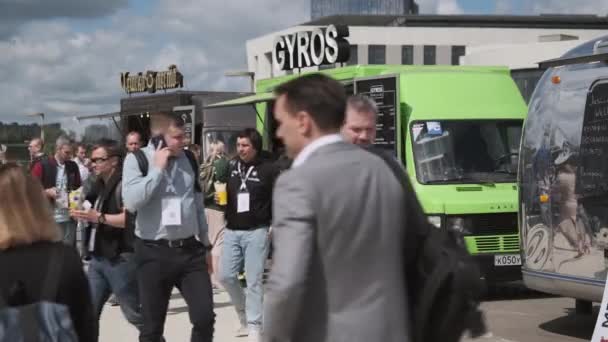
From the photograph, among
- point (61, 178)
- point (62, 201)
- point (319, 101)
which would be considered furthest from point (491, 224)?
point (319, 101)

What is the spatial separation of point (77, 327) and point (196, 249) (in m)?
3.01

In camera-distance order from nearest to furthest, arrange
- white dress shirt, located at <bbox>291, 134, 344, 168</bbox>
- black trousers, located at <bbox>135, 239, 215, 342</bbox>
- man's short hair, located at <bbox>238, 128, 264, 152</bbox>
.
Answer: white dress shirt, located at <bbox>291, 134, 344, 168</bbox> < black trousers, located at <bbox>135, 239, 215, 342</bbox> < man's short hair, located at <bbox>238, 128, 264, 152</bbox>

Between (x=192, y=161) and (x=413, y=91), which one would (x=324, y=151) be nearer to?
(x=192, y=161)

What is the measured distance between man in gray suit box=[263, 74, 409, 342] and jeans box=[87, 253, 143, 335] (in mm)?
3985

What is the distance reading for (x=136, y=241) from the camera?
267 inches

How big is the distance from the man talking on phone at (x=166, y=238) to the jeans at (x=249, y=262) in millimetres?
1926

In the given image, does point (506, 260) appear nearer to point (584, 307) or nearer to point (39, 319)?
point (584, 307)

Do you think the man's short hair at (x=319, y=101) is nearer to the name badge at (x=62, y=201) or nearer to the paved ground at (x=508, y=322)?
the paved ground at (x=508, y=322)

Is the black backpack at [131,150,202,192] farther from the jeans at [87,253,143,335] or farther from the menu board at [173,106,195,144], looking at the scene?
the menu board at [173,106,195,144]

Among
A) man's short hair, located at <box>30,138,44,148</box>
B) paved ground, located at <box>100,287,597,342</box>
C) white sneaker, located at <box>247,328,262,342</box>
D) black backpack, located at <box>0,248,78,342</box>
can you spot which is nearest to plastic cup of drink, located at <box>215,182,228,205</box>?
paved ground, located at <box>100,287,597,342</box>

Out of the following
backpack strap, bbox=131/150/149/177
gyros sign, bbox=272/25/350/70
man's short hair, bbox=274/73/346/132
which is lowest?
backpack strap, bbox=131/150/149/177

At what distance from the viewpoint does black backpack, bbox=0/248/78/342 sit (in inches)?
136

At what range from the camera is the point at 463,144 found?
12.0 metres

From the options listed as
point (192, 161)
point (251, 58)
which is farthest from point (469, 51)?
point (192, 161)
